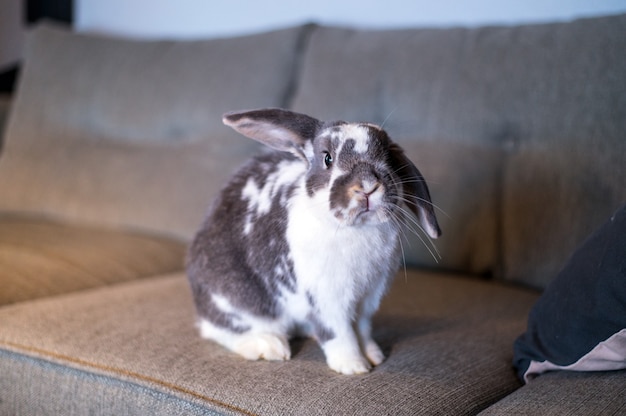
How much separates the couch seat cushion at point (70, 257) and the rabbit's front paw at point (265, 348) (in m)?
0.63

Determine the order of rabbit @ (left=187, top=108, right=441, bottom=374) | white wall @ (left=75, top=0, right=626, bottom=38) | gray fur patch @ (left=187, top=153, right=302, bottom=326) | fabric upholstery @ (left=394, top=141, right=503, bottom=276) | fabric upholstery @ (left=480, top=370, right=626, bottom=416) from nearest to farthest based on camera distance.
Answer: fabric upholstery @ (left=480, top=370, right=626, bottom=416)
rabbit @ (left=187, top=108, right=441, bottom=374)
gray fur patch @ (left=187, top=153, right=302, bottom=326)
fabric upholstery @ (left=394, top=141, right=503, bottom=276)
white wall @ (left=75, top=0, right=626, bottom=38)

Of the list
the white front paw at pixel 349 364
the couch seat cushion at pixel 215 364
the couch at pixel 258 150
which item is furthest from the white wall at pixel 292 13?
the white front paw at pixel 349 364

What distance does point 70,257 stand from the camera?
1.85m

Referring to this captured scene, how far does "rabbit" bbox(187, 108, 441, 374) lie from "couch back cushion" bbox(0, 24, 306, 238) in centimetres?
69

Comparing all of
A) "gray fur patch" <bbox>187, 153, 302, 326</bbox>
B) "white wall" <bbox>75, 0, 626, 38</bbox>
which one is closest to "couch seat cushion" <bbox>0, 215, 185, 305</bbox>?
"gray fur patch" <bbox>187, 153, 302, 326</bbox>

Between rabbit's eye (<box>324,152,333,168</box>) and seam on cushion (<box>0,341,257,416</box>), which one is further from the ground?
rabbit's eye (<box>324,152,333,168</box>)

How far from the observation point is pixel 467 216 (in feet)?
5.92

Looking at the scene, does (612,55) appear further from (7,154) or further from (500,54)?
(7,154)

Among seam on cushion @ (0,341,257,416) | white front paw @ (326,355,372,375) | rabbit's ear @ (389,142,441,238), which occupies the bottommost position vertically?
seam on cushion @ (0,341,257,416)

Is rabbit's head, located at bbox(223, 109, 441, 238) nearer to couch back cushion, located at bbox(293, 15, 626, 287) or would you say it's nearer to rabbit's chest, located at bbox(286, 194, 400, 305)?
rabbit's chest, located at bbox(286, 194, 400, 305)

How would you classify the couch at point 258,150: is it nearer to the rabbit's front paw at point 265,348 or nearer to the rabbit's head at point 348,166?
the rabbit's front paw at point 265,348

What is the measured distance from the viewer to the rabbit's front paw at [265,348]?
50.8 inches

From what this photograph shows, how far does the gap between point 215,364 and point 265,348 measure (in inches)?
3.8

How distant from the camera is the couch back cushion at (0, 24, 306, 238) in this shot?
2156 millimetres
